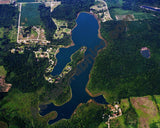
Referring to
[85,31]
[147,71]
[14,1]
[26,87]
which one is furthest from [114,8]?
[26,87]

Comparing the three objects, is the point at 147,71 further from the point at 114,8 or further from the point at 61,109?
the point at 114,8

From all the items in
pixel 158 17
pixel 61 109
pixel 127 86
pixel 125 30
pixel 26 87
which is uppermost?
pixel 158 17

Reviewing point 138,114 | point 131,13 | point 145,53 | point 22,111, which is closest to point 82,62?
point 145,53

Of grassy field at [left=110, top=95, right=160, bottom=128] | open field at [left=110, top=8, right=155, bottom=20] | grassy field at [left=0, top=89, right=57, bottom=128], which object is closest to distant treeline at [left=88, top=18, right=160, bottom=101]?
grassy field at [left=110, top=95, right=160, bottom=128]

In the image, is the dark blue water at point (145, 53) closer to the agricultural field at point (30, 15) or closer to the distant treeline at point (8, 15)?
the agricultural field at point (30, 15)

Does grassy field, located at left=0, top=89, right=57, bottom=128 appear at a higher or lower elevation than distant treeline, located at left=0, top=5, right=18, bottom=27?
lower

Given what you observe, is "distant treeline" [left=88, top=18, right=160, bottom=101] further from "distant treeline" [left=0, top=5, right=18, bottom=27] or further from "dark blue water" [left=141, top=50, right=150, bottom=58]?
"distant treeline" [left=0, top=5, right=18, bottom=27]

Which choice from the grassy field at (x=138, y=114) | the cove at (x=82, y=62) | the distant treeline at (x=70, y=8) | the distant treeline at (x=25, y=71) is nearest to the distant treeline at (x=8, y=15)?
the distant treeline at (x=70, y=8)

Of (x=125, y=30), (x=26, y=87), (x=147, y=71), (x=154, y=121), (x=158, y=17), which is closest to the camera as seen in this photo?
(x=154, y=121)
